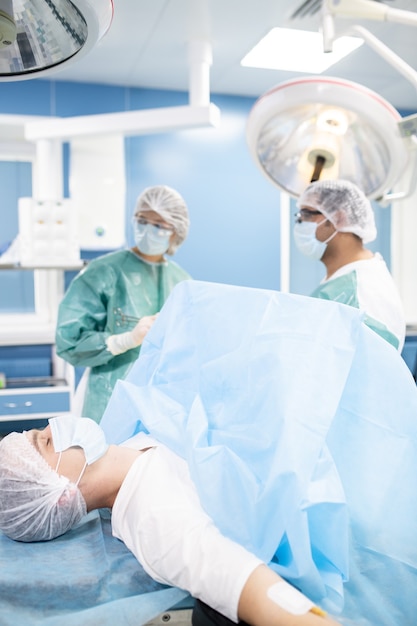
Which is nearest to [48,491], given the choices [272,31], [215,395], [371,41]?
[215,395]

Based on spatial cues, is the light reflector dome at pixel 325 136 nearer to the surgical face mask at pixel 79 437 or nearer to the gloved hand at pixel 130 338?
the gloved hand at pixel 130 338

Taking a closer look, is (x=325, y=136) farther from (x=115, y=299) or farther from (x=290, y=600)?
(x=290, y=600)

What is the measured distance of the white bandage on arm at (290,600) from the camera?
0.85 metres

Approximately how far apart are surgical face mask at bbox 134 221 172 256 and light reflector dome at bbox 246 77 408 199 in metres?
0.46

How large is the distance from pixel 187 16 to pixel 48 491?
2.01 metres

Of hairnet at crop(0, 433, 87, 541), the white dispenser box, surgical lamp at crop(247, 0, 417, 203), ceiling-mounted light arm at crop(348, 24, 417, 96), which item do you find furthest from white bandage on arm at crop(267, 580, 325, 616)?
the white dispenser box

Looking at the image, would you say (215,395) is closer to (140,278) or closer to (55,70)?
(55,70)

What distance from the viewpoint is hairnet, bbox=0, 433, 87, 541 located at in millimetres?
1088

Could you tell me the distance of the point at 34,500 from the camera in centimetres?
108

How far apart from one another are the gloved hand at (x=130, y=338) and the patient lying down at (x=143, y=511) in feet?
1.65

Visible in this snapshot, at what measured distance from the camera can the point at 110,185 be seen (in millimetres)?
3086

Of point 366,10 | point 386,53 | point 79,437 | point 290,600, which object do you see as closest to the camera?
point 290,600

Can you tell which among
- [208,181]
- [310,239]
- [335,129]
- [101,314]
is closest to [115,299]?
[101,314]

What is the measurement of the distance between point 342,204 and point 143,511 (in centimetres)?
112
